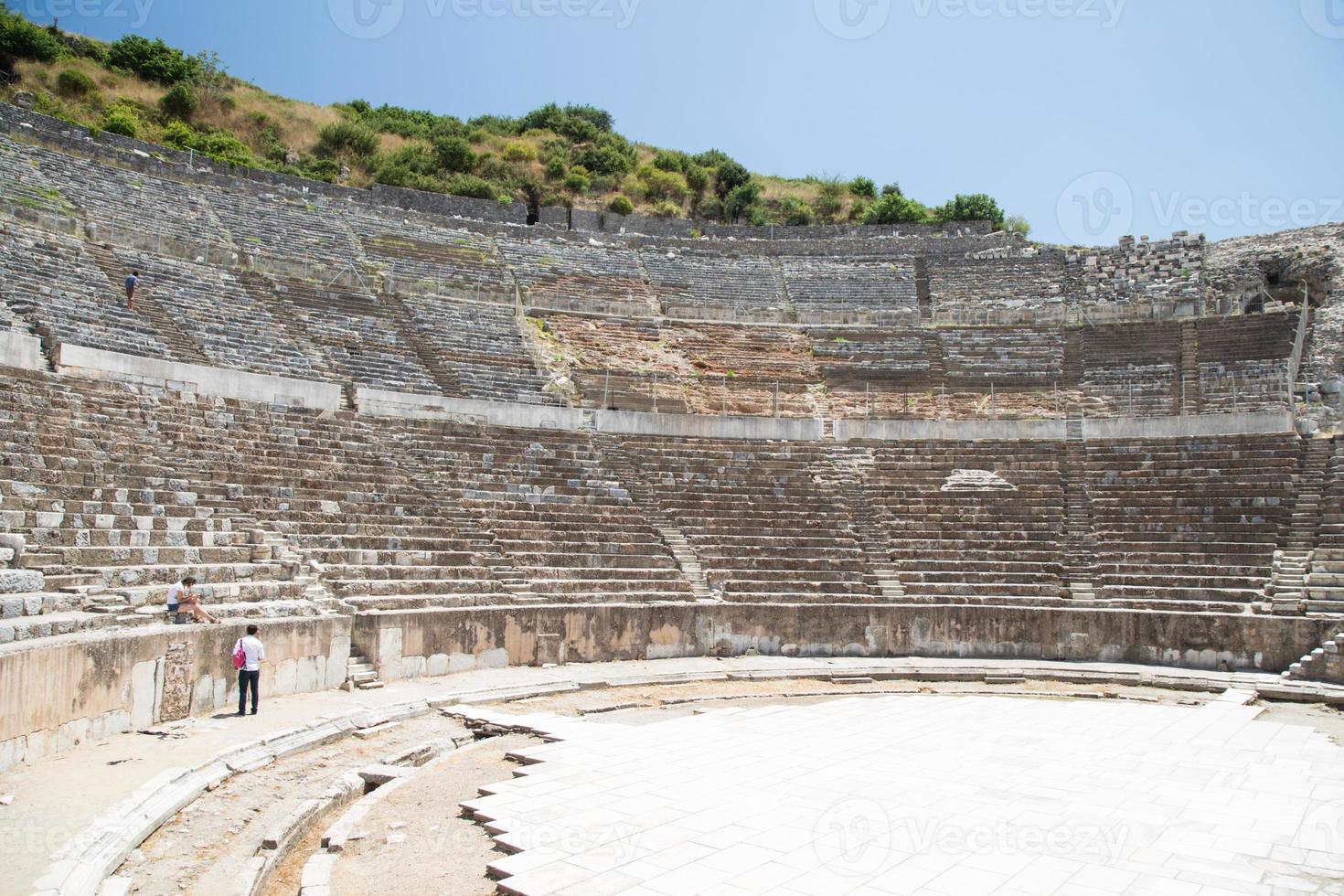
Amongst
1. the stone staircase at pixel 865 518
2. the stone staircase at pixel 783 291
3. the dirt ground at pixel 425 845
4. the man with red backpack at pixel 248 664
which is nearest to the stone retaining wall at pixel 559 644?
the man with red backpack at pixel 248 664

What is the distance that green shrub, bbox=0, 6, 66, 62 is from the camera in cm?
3164

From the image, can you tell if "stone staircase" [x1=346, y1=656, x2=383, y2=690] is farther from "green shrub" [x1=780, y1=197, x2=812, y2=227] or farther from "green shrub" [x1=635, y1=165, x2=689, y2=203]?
"green shrub" [x1=635, y1=165, x2=689, y2=203]

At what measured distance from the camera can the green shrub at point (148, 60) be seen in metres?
36.2

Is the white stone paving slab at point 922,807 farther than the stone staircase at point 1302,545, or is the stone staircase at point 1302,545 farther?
the stone staircase at point 1302,545

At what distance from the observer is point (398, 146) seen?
4034cm

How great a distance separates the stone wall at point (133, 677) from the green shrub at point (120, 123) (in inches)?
1030

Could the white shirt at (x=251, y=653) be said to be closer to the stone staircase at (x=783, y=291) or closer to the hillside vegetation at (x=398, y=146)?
the stone staircase at (x=783, y=291)

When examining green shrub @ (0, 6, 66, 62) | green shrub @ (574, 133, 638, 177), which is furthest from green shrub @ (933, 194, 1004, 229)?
green shrub @ (0, 6, 66, 62)

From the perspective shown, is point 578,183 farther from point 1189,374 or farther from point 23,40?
point 1189,374

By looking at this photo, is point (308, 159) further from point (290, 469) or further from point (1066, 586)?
point (1066, 586)

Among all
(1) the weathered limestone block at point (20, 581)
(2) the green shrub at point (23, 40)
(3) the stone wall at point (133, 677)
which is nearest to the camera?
(3) the stone wall at point (133, 677)

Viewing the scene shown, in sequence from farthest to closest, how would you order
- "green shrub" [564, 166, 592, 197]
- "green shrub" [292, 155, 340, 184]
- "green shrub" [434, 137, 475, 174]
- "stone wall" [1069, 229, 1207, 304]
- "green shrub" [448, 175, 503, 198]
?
"green shrub" [564, 166, 592, 197] → "green shrub" [434, 137, 475, 174] → "green shrub" [448, 175, 503, 198] → "green shrub" [292, 155, 340, 184] → "stone wall" [1069, 229, 1207, 304]

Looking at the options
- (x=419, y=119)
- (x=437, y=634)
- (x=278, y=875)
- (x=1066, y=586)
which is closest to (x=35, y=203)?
(x=437, y=634)

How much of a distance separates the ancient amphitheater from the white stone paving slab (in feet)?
0.17
